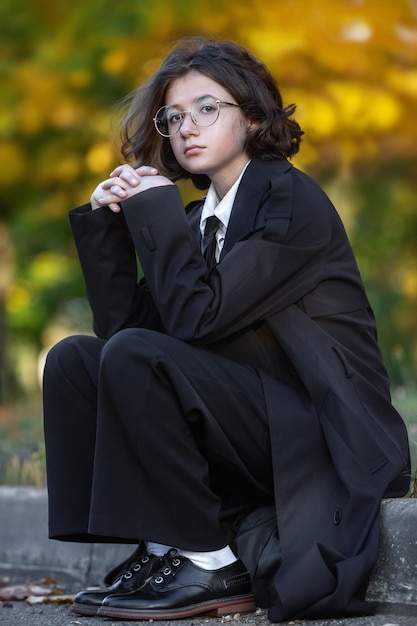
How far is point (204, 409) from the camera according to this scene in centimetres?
278

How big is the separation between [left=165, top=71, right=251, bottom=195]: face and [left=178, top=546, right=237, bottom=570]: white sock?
1098 millimetres

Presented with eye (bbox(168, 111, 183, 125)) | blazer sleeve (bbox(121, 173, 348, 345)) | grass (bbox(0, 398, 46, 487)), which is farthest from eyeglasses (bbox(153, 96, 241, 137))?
grass (bbox(0, 398, 46, 487))

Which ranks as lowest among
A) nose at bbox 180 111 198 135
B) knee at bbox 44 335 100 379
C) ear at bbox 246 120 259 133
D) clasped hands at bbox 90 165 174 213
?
knee at bbox 44 335 100 379

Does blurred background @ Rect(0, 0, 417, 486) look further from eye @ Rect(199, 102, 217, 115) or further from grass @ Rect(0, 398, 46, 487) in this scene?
eye @ Rect(199, 102, 217, 115)

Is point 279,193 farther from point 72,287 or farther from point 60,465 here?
point 72,287

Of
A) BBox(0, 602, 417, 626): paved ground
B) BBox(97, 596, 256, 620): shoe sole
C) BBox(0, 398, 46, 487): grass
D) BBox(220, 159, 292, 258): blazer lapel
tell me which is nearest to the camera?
BBox(0, 602, 417, 626): paved ground

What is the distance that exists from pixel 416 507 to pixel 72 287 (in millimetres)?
9958

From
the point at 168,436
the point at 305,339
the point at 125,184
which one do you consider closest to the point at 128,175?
the point at 125,184

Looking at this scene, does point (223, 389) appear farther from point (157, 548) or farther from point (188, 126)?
point (188, 126)

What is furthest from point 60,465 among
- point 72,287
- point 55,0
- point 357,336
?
point 72,287

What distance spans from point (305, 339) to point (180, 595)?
0.74 metres

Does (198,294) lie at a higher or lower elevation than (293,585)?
higher

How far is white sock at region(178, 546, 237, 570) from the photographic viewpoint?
9.32 ft

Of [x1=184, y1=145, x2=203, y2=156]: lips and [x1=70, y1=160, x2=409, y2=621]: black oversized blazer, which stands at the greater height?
[x1=184, y1=145, x2=203, y2=156]: lips
